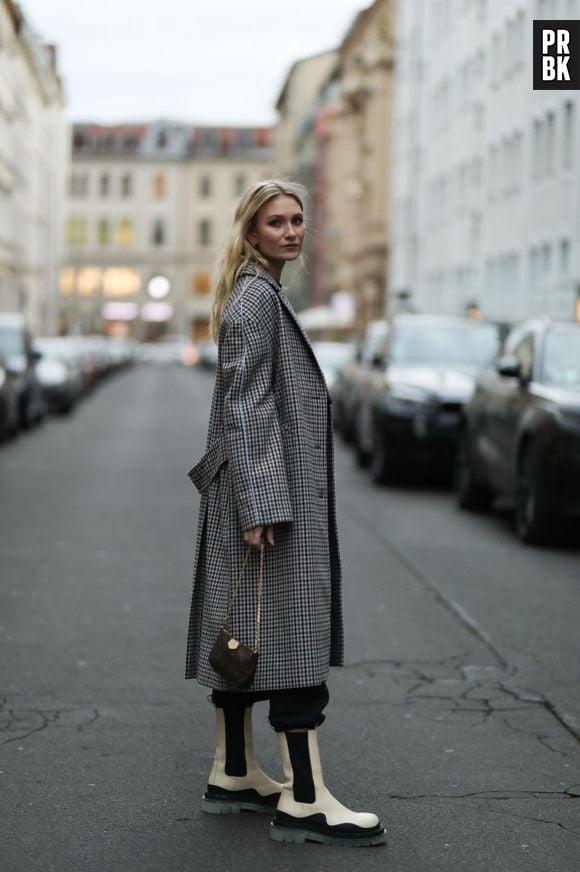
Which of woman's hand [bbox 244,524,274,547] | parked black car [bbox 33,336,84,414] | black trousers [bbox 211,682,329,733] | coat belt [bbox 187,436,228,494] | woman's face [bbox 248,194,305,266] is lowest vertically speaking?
parked black car [bbox 33,336,84,414]

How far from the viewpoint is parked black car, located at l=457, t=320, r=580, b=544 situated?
1193 centimetres

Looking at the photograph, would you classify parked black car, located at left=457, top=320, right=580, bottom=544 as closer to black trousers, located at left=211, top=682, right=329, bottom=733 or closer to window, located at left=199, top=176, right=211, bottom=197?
black trousers, located at left=211, top=682, right=329, bottom=733

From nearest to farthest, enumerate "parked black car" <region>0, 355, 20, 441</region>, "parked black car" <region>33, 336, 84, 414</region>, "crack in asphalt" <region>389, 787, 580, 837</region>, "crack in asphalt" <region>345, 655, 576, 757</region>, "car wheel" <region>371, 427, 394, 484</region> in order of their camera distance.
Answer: "crack in asphalt" <region>389, 787, 580, 837</region> → "crack in asphalt" <region>345, 655, 576, 757</region> → "car wheel" <region>371, 427, 394, 484</region> → "parked black car" <region>0, 355, 20, 441</region> → "parked black car" <region>33, 336, 84, 414</region>

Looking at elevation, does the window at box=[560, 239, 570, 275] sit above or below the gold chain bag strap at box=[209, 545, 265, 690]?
below

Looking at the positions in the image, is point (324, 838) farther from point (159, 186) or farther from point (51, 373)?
point (159, 186)

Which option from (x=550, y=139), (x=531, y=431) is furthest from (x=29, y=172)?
(x=531, y=431)

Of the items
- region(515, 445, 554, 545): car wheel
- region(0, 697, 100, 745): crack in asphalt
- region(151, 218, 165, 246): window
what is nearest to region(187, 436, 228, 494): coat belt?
region(0, 697, 100, 745): crack in asphalt

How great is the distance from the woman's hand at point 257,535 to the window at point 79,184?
5289 inches

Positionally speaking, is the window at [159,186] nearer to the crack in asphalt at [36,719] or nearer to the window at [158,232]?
the window at [158,232]

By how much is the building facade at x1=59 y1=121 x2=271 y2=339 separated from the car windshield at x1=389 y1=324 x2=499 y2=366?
10353 cm

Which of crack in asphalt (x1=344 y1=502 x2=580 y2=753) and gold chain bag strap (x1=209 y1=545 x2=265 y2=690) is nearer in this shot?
gold chain bag strap (x1=209 y1=545 x2=265 y2=690)

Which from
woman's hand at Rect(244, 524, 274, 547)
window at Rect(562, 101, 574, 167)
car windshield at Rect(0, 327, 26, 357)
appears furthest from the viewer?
window at Rect(562, 101, 574, 167)

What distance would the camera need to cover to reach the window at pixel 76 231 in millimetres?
130750

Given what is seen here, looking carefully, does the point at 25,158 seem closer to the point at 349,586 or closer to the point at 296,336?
the point at 349,586
